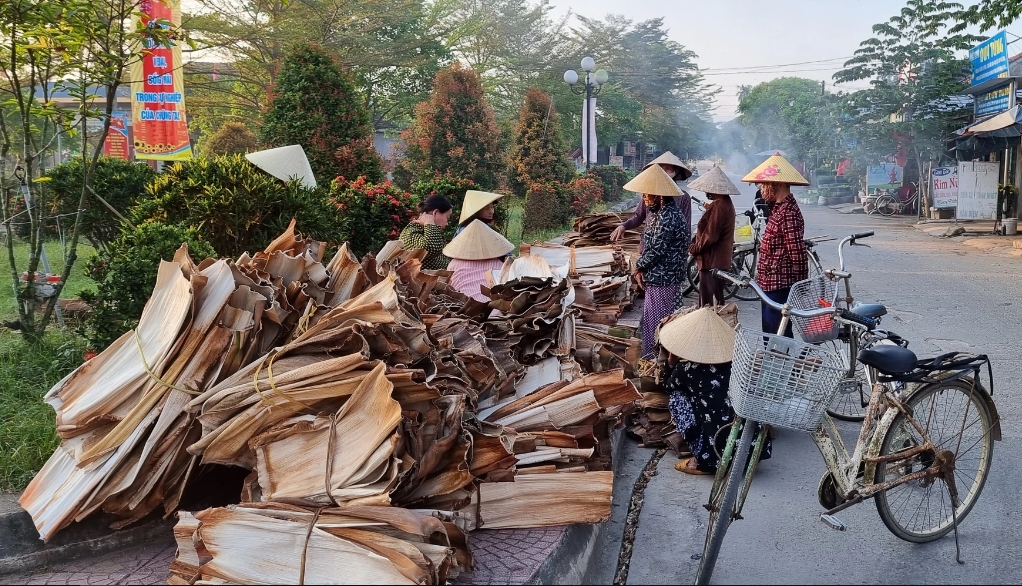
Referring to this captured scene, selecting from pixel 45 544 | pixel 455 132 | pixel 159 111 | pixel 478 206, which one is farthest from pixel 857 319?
pixel 455 132

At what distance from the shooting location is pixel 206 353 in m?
3.31

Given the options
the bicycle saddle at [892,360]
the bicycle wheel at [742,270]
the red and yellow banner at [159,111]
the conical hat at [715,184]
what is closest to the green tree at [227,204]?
the conical hat at [715,184]

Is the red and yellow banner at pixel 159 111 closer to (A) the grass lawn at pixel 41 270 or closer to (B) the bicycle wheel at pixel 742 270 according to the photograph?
(A) the grass lawn at pixel 41 270

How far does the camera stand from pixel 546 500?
132 inches

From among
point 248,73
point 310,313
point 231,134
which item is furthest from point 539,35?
point 310,313

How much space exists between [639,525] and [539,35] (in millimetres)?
33685

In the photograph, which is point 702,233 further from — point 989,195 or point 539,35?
point 539,35

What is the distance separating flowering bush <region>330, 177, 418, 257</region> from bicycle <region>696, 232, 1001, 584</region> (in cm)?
555

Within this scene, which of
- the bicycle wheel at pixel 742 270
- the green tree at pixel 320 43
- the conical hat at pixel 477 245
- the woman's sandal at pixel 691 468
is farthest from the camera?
the green tree at pixel 320 43

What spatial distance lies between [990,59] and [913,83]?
4.42 m

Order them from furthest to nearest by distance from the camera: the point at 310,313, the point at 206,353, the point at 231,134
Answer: the point at 231,134 → the point at 310,313 → the point at 206,353

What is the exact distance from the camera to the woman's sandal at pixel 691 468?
15.0 feet

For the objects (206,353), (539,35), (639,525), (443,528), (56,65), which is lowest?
(639,525)

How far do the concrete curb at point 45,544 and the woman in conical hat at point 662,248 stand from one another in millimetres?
4411
